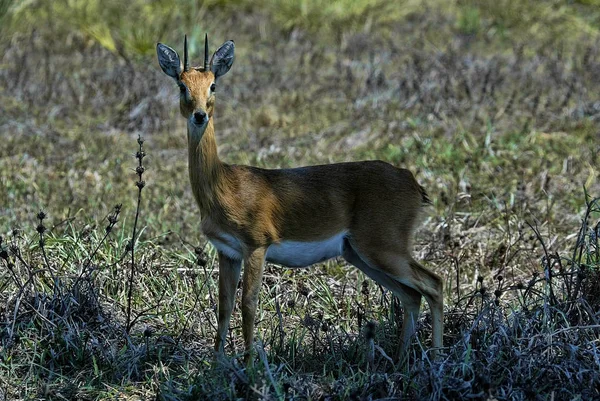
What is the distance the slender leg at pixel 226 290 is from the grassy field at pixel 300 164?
0.12m

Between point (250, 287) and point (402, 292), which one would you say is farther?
point (402, 292)

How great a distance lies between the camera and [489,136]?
28.6 feet

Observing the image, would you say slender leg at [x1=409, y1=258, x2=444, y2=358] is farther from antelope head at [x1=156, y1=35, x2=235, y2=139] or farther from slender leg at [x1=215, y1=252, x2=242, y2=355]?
antelope head at [x1=156, y1=35, x2=235, y2=139]

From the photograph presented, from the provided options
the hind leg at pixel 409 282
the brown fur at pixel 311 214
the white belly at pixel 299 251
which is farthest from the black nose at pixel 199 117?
the hind leg at pixel 409 282

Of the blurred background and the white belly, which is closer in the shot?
the white belly

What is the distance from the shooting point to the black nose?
4842mm

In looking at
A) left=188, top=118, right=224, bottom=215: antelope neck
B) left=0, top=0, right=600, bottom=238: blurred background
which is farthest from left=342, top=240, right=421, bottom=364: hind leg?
left=0, top=0, right=600, bottom=238: blurred background

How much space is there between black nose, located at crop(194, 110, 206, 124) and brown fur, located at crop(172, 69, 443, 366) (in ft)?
0.41

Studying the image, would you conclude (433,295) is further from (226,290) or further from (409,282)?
(226,290)

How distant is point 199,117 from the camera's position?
15.9 ft

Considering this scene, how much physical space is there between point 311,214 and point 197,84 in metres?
0.93

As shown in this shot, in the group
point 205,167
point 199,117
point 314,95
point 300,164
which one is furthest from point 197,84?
point 314,95

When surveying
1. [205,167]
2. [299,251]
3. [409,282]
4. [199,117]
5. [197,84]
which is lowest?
[409,282]

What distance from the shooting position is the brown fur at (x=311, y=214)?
5137 millimetres
